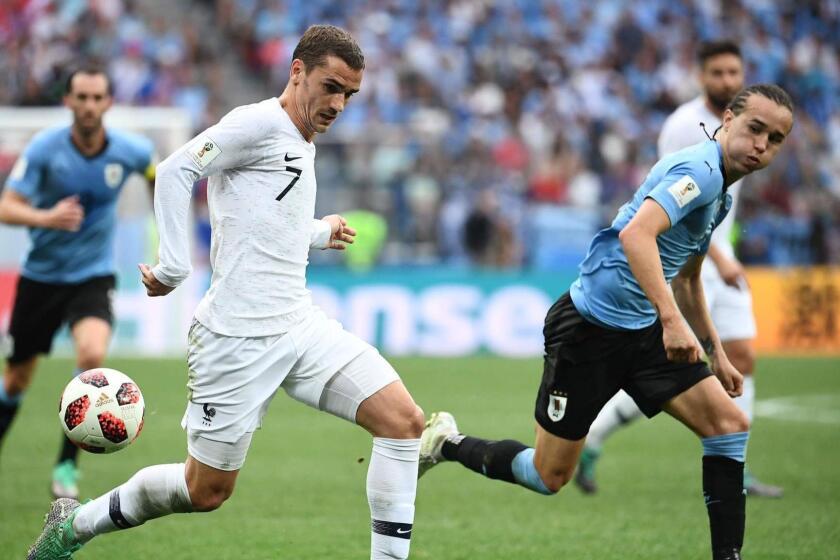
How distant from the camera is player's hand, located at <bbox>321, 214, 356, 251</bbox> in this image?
238 inches

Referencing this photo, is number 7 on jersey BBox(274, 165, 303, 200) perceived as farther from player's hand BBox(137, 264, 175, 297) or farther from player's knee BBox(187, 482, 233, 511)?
player's knee BBox(187, 482, 233, 511)

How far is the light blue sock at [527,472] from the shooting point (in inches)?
252

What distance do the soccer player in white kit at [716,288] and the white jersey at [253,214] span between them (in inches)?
146

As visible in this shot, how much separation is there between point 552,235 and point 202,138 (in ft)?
50.9

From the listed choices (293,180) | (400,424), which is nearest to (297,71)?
(293,180)

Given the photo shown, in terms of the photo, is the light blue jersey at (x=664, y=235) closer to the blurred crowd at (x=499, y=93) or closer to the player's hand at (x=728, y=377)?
the player's hand at (x=728, y=377)

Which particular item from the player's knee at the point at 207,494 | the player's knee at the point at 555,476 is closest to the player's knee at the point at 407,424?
the player's knee at the point at 207,494

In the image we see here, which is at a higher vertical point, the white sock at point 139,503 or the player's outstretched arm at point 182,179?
the player's outstretched arm at point 182,179

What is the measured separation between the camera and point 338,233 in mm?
6078

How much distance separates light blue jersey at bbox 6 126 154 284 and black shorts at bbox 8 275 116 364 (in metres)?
0.06

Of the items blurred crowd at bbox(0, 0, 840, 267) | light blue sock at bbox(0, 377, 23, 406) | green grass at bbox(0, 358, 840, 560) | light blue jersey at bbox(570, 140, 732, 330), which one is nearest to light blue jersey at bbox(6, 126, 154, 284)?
light blue sock at bbox(0, 377, 23, 406)

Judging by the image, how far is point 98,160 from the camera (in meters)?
8.49

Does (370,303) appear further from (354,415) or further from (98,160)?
(354,415)

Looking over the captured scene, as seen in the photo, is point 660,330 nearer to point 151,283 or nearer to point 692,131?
point 151,283
